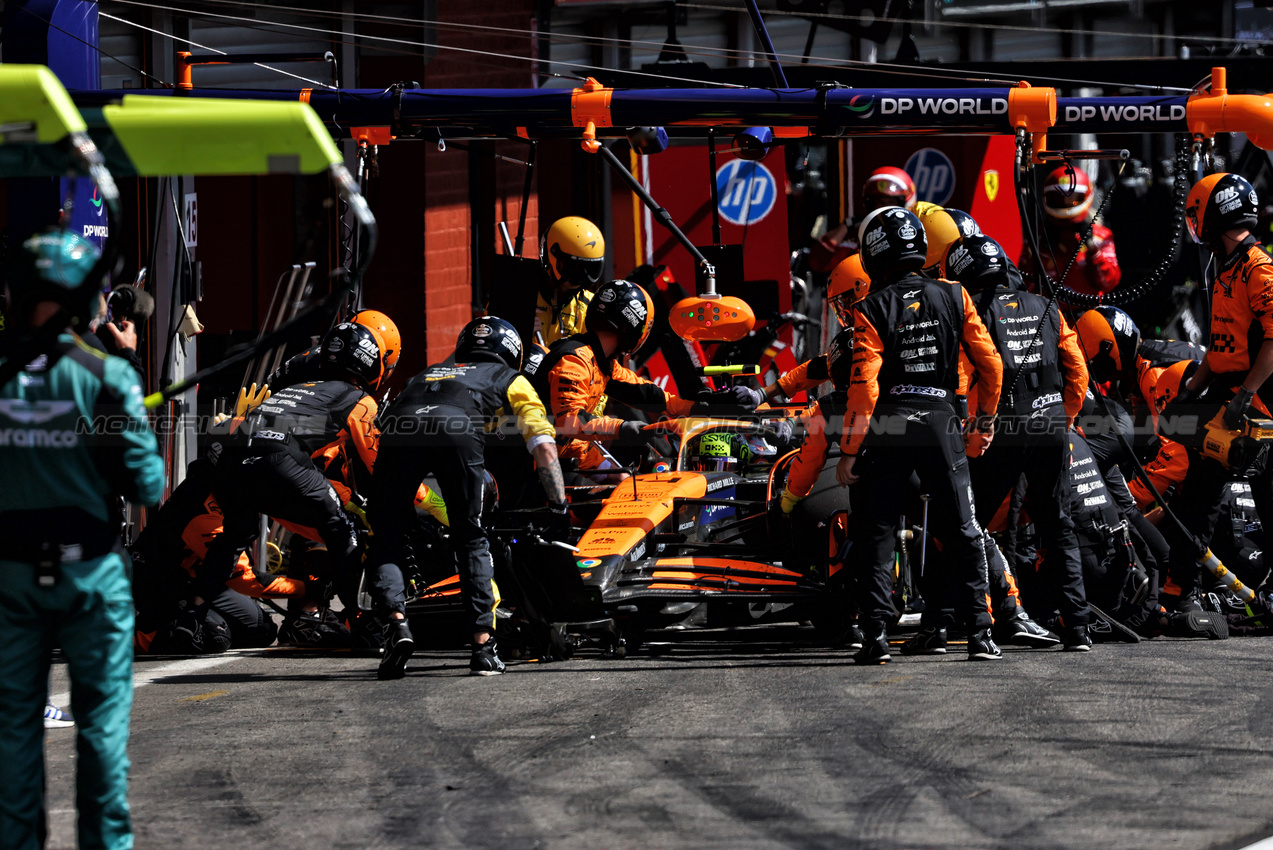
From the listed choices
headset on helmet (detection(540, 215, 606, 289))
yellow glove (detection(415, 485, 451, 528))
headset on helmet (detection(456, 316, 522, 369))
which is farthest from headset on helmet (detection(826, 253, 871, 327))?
yellow glove (detection(415, 485, 451, 528))

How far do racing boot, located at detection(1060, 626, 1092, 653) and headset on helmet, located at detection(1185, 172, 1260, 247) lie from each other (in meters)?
2.74

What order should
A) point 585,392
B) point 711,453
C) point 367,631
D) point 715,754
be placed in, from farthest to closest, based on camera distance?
point 711,453, point 585,392, point 367,631, point 715,754

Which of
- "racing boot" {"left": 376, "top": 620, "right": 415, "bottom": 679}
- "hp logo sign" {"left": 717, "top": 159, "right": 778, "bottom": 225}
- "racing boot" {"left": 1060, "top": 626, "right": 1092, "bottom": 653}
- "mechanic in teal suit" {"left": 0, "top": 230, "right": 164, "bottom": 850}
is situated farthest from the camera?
"hp logo sign" {"left": 717, "top": 159, "right": 778, "bottom": 225}

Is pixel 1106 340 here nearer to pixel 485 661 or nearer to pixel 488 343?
pixel 488 343

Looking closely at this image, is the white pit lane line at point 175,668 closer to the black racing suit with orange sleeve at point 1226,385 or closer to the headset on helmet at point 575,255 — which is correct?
the headset on helmet at point 575,255

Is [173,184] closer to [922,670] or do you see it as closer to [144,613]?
[144,613]

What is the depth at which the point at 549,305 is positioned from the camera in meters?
11.9

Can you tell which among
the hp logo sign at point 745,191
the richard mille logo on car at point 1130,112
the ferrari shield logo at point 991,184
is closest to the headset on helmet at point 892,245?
the richard mille logo on car at point 1130,112

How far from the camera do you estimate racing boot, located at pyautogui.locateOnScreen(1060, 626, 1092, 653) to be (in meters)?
8.40

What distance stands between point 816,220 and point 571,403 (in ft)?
22.7

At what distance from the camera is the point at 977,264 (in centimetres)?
897

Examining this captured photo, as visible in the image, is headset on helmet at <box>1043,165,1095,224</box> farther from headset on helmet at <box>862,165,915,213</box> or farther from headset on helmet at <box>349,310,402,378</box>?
headset on helmet at <box>349,310,402,378</box>

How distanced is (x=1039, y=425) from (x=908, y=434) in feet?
3.22

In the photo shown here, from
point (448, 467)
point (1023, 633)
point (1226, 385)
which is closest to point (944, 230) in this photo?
point (1226, 385)
